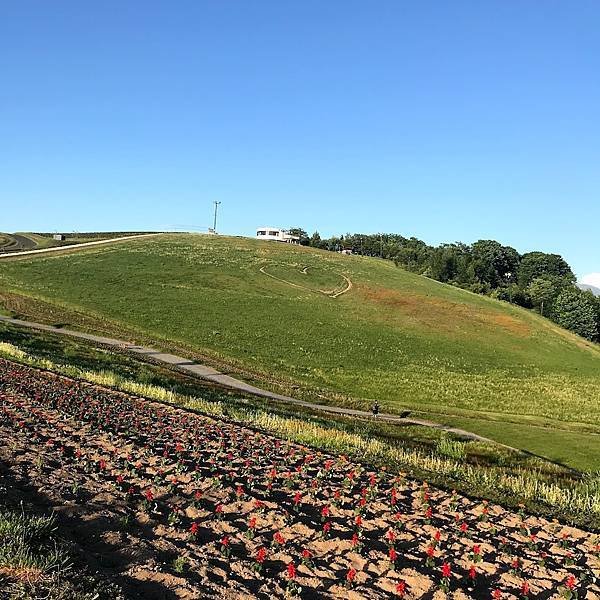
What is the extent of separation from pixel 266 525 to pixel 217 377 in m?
30.5

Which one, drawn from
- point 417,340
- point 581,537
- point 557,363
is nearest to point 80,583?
point 581,537

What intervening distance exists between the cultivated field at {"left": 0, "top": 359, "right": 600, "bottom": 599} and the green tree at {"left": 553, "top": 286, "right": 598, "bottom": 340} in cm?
11495

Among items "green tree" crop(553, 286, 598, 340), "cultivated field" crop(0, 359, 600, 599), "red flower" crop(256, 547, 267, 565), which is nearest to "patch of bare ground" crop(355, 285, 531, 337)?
"green tree" crop(553, 286, 598, 340)

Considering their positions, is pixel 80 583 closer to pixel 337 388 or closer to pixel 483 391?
pixel 337 388

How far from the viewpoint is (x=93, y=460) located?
1311 cm

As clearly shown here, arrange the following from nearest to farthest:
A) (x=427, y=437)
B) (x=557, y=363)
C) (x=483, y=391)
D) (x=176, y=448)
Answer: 1. (x=176, y=448)
2. (x=427, y=437)
3. (x=483, y=391)
4. (x=557, y=363)

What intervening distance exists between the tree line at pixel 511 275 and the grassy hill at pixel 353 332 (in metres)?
34.1

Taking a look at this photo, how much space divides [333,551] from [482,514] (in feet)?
14.5

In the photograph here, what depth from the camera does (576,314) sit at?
Result: 117 metres

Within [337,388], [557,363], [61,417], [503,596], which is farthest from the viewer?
[557,363]

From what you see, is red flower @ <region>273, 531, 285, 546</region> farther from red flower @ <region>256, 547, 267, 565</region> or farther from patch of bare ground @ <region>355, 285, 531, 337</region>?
patch of bare ground @ <region>355, 285, 531, 337</region>

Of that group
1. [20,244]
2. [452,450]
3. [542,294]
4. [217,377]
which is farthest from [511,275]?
[452,450]

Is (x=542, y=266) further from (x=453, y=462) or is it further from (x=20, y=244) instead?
(x=453, y=462)

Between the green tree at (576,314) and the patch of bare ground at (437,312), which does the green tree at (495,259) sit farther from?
the patch of bare ground at (437,312)
